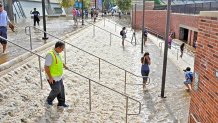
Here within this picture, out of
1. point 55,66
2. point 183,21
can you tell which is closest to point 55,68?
point 55,66

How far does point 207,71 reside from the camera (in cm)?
511

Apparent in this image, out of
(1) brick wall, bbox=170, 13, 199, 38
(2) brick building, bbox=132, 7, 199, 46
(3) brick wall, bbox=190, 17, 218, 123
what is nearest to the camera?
(3) brick wall, bbox=190, 17, 218, 123

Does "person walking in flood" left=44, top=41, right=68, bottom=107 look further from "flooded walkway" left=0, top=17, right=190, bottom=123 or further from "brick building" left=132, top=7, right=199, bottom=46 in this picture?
"brick building" left=132, top=7, right=199, bottom=46

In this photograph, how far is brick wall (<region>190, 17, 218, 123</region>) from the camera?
189 inches

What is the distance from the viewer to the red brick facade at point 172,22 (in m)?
26.1

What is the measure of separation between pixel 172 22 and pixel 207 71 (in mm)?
28578

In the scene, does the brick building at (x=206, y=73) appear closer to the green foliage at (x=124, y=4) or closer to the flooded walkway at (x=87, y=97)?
the flooded walkway at (x=87, y=97)

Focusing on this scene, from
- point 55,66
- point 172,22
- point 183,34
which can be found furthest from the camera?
point 172,22

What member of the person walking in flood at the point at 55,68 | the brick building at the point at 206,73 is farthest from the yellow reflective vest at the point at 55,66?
the brick building at the point at 206,73

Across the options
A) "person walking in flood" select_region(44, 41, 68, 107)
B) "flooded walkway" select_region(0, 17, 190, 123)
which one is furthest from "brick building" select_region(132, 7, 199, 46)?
"person walking in flood" select_region(44, 41, 68, 107)

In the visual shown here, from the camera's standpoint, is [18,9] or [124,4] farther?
[124,4]

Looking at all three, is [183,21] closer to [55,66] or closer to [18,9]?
[18,9]

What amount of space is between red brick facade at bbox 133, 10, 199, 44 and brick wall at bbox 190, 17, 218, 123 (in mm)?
19472

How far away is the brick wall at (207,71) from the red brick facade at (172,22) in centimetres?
1947
